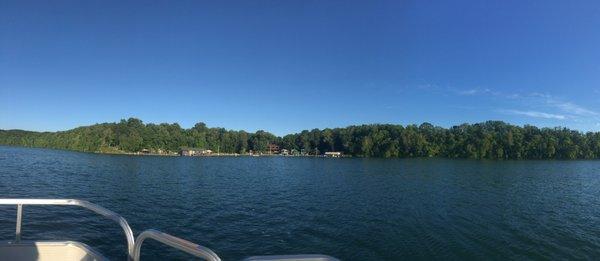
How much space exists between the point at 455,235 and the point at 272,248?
1119cm

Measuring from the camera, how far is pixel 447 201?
37500mm

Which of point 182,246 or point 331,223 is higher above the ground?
point 182,246

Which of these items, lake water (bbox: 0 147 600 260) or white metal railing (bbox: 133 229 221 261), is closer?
white metal railing (bbox: 133 229 221 261)

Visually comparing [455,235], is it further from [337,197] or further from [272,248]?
[337,197]

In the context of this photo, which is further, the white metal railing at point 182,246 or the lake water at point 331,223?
the lake water at point 331,223

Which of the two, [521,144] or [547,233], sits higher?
[521,144]

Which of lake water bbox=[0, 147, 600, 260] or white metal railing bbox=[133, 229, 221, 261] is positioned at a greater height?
white metal railing bbox=[133, 229, 221, 261]

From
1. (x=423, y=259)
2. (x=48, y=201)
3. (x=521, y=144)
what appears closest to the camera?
(x=48, y=201)

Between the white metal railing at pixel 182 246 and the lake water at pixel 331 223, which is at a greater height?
the white metal railing at pixel 182 246

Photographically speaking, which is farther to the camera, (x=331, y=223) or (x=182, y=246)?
(x=331, y=223)

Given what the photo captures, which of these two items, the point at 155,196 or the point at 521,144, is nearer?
the point at 155,196

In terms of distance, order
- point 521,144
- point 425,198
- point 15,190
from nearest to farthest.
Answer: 1. point 15,190
2. point 425,198
3. point 521,144

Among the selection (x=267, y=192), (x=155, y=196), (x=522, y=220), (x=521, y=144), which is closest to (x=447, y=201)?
(x=522, y=220)

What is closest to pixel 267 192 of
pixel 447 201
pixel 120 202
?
pixel 120 202
